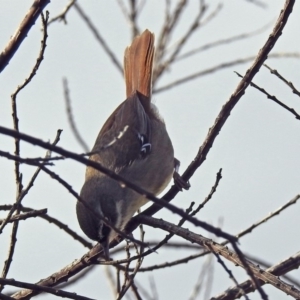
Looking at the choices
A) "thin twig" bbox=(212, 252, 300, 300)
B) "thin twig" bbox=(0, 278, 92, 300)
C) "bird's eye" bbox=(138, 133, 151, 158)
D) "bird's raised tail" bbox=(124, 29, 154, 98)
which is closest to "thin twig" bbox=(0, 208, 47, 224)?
"thin twig" bbox=(0, 278, 92, 300)

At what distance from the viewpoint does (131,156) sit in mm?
5715

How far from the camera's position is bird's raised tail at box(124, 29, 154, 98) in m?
6.45

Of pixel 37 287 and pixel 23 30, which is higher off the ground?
pixel 23 30

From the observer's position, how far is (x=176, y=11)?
6719mm

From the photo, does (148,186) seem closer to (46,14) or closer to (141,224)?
(141,224)

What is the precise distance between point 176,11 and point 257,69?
127 inches

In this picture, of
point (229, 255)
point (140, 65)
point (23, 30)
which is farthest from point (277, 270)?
point (140, 65)

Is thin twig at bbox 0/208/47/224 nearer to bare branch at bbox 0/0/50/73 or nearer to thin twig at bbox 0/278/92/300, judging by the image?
thin twig at bbox 0/278/92/300

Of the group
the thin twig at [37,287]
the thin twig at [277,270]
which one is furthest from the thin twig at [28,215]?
the thin twig at [277,270]

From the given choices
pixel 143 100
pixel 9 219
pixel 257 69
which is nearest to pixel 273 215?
pixel 257 69

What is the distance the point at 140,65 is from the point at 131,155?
1.12 m

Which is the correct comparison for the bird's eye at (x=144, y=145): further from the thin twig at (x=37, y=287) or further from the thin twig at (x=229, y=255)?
the thin twig at (x=37, y=287)

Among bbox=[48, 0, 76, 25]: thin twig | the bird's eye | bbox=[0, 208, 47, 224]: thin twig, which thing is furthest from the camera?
the bird's eye

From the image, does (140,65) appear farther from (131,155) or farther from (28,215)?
(28,215)
